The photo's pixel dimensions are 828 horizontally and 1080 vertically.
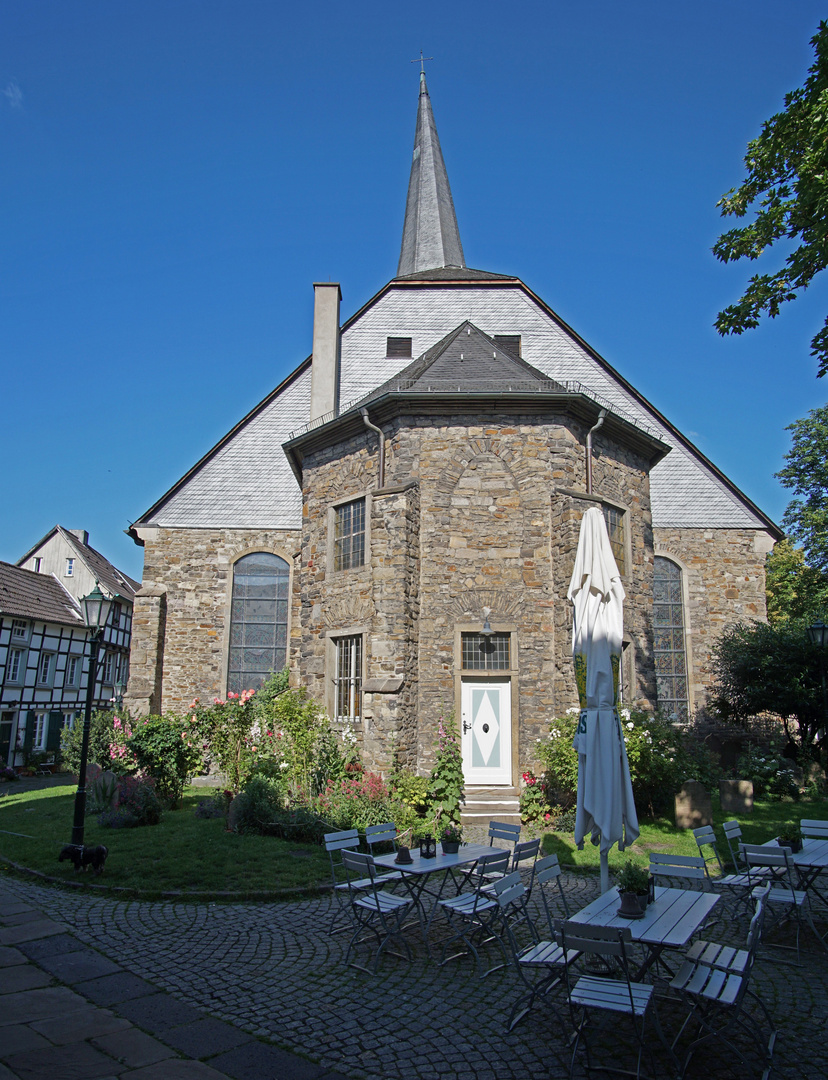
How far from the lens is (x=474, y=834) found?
10719mm

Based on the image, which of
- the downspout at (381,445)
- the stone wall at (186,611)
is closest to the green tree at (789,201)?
the downspout at (381,445)

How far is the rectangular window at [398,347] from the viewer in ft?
65.0

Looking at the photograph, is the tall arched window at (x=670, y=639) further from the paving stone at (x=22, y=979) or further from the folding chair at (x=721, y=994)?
the paving stone at (x=22, y=979)

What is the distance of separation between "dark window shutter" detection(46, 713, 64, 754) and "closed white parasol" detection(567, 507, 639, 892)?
24639 millimetres

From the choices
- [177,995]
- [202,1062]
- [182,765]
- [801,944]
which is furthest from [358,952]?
[182,765]

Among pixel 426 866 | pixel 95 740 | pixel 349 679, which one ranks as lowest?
pixel 426 866

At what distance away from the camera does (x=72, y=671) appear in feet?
93.8

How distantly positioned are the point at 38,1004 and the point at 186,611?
1499cm

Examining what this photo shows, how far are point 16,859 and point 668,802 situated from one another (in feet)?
32.0

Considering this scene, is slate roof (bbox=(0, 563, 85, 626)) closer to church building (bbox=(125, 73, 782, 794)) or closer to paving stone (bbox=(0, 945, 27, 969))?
church building (bbox=(125, 73, 782, 794))

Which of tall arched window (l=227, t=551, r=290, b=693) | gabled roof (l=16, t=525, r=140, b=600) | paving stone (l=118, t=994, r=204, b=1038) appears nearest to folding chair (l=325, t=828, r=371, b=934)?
paving stone (l=118, t=994, r=204, b=1038)

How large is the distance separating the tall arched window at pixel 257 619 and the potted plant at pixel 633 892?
15.4 meters

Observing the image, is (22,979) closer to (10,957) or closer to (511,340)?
(10,957)

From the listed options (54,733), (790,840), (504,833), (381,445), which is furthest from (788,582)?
(54,733)
